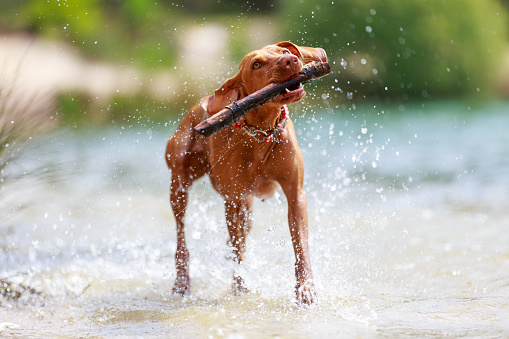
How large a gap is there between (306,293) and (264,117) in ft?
2.72

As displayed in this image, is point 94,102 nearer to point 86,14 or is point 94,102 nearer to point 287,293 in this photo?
point 86,14

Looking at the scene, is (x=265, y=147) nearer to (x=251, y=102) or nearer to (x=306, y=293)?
(x=251, y=102)

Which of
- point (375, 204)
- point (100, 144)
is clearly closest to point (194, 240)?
point (375, 204)

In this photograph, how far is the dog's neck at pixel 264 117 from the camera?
2867 mm

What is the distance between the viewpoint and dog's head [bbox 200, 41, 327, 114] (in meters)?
2.66

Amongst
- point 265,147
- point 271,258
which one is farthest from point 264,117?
point 271,258

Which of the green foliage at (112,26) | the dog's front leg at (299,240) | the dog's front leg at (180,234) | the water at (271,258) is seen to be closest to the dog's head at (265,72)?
the dog's front leg at (299,240)

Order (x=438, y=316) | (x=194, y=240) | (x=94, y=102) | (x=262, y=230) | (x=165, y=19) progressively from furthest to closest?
(x=165, y=19), (x=94, y=102), (x=262, y=230), (x=194, y=240), (x=438, y=316)

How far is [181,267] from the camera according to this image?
3.53 m

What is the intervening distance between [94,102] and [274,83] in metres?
12.3

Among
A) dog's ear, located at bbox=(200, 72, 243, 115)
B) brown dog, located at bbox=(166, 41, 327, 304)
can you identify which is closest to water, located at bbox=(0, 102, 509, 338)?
brown dog, located at bbox=(166, 41, 327, 304)

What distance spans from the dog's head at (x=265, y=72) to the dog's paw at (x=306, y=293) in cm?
88

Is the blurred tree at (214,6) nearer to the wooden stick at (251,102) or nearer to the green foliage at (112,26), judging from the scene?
the green foliage at (112,26)

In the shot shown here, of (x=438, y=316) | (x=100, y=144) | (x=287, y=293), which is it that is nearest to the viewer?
(x=438, y=316)
